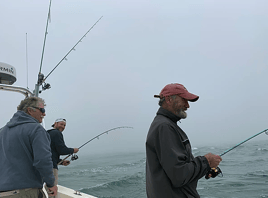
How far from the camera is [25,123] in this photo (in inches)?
57.2

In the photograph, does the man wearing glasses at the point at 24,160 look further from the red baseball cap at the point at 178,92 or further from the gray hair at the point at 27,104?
the red baseball cap at the point at 178,92

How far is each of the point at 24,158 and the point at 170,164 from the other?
1.01 metres

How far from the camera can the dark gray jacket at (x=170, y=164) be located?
91 cm

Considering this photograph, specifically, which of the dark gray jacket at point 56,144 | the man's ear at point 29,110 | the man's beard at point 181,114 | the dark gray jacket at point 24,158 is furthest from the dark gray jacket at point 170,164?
the dark gray jacket at point 56,144

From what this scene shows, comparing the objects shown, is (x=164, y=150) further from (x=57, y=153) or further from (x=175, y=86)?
(x=57, y=153)

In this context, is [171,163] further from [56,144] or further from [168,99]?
[56,144]

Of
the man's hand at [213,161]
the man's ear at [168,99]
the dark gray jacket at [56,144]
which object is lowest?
the dark gray jacket at [56,144]

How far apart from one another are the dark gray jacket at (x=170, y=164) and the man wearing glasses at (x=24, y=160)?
0.76 m

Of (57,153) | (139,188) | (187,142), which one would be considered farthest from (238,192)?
(187,142)

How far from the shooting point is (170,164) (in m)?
0.91

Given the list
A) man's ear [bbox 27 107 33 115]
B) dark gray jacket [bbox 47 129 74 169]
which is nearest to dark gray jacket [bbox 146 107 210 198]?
man's ear [bbox 27 107 33 115]

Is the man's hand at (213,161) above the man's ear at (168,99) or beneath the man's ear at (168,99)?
beneath

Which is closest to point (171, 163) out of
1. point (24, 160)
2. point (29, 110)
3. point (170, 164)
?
point (170, 164)

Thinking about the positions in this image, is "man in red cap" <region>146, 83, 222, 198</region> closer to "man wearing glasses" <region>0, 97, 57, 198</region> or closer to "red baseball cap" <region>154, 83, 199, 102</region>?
Answer: "red baseball cap" <region>154, 83, 199, 102</region>
